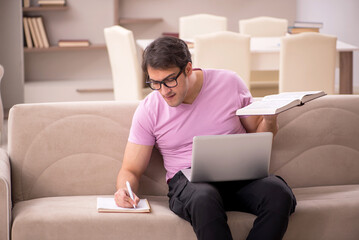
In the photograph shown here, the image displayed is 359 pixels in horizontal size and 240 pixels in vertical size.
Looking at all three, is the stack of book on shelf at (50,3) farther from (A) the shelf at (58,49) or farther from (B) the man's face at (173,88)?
(B) the man's face at (173,88)

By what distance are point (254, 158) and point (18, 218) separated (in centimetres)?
90

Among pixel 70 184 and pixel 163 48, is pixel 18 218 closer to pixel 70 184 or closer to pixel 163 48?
pixel 70 184

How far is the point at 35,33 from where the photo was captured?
635 centimetres

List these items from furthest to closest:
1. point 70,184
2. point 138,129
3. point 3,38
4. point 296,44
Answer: point 3,38
point 296,44
point 70,184
point 138,129

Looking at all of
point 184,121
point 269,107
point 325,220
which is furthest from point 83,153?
point 325,220

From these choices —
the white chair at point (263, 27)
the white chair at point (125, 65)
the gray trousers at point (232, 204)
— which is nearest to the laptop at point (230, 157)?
the gray trousers at point (232, 204)

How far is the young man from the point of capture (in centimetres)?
220

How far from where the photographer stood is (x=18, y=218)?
89.8 inches

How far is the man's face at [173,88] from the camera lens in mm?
2318

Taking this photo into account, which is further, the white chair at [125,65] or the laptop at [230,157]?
the white chair at [125,65]

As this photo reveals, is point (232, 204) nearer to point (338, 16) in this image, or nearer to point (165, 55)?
point (165, 55)

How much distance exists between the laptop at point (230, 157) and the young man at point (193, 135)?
4 centimetres

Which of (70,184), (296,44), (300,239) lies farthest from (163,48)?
(296,44)

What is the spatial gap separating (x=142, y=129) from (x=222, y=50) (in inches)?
76.7
